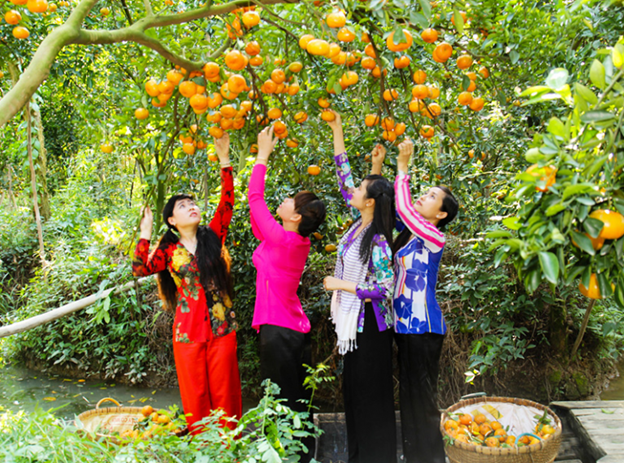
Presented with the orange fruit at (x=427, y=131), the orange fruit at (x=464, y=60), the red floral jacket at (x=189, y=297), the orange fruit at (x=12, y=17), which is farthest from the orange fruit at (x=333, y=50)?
the orange fruit at (x=12, y=17)

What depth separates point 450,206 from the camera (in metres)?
2.15

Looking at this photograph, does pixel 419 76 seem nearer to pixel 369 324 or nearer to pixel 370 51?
pixel 370 51

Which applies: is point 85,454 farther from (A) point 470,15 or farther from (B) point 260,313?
(A) point 470,15

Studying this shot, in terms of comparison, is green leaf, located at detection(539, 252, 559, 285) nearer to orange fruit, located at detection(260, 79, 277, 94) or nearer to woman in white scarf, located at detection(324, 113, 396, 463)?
woman in white scarf, located at detection(324, 113, 396, 463)

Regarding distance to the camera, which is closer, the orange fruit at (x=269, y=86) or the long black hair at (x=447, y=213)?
the orange fruit at (x=269, y=86)

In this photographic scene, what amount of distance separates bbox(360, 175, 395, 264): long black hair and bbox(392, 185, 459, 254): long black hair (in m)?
0.12

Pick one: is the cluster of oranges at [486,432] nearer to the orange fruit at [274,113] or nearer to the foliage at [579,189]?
the foliage at [579,189]

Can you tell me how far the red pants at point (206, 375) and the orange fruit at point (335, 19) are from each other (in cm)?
148

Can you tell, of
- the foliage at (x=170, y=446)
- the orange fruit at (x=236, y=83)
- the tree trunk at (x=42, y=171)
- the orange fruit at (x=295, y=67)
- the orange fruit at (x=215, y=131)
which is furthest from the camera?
the tree trunk at (x=42, y=171)

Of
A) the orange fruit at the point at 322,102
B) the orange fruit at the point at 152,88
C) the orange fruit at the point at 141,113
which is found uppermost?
the orange fruit at the point at 322,102

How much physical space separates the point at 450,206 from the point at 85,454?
1696 mm

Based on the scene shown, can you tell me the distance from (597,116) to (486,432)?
1.89 meters

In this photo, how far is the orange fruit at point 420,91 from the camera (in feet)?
5.86

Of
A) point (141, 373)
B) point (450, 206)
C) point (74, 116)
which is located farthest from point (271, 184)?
point (74, 116)
